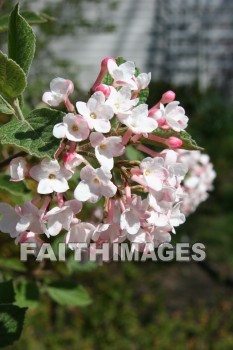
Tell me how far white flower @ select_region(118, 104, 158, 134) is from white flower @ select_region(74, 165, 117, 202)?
56 mm

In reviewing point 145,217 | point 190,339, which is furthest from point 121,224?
point 190,339

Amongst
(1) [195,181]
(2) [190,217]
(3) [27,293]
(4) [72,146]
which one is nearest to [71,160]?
(4) [72,146]

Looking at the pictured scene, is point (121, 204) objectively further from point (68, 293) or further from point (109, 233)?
point (68, 293)

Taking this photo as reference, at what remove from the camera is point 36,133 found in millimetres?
558

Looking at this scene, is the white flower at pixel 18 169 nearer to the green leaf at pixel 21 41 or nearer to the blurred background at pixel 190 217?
the green leaf at pixel 21 41

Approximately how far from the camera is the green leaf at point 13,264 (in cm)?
111

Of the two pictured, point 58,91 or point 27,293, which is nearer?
point 58,91

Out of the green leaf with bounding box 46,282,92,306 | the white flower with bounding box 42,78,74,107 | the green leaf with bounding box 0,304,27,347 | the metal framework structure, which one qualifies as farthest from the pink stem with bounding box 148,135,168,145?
the metal framework structure

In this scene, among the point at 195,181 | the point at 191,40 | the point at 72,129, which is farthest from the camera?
the point at 191,40

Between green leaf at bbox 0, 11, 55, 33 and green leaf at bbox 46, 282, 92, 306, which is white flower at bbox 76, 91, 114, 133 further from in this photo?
green leaf at bbox 46, 282, 92, 306

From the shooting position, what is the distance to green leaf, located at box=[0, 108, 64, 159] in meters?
0.53

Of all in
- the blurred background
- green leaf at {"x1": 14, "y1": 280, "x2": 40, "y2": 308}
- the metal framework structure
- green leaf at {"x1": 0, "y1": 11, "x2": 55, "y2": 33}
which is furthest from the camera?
the metal framework structure

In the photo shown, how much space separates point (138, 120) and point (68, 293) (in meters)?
0.61

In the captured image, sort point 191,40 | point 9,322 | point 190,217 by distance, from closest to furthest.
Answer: point 9,322, point 190,217, point 191,40
